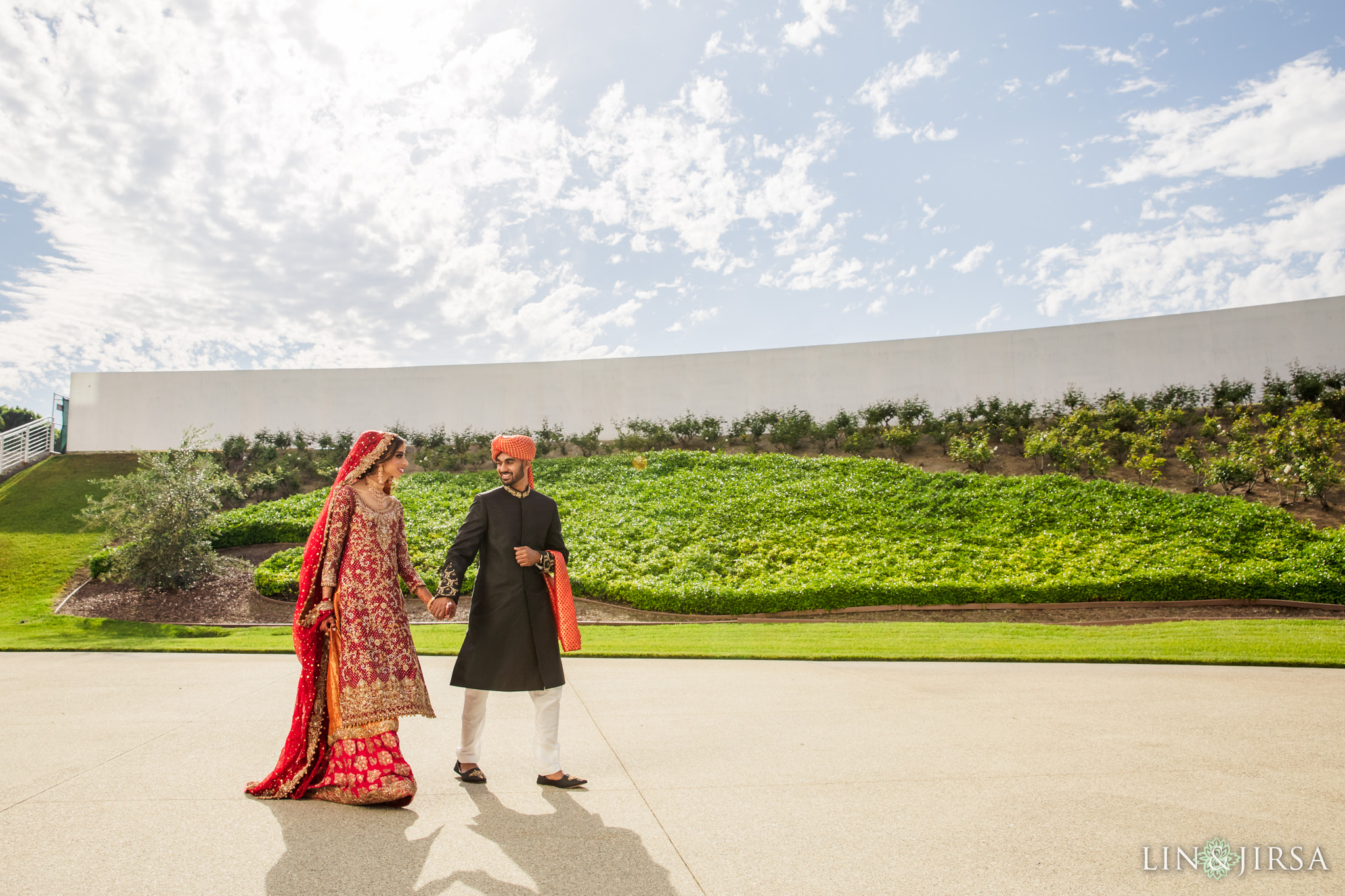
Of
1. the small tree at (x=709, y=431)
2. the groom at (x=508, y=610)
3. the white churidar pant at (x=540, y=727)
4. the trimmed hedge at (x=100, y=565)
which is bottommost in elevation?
the trimmed hedge at (x=100, y=565)

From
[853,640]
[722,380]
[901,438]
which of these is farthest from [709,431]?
[853,640]

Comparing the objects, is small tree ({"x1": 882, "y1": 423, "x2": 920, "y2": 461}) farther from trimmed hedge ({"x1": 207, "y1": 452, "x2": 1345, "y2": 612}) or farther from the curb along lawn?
the curb along lawn

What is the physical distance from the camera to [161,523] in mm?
13062

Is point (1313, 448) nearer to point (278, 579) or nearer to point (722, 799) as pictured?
point (722, 799)

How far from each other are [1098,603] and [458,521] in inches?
493

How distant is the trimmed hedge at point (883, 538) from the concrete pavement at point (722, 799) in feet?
19.1

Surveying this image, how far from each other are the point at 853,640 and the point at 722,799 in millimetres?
6549

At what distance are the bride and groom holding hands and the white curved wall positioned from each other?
63.7 feet

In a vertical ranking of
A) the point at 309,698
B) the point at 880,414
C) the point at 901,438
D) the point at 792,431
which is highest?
the point at 880,414

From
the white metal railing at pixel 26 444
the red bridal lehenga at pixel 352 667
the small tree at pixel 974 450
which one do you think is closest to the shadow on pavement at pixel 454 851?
the red bridal lehenga at pixel 352 667

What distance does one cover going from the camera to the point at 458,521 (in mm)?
16125

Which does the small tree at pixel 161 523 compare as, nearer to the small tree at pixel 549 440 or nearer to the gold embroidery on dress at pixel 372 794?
the small tree at pixel 549 440

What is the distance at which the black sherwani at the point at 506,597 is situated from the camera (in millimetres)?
3900

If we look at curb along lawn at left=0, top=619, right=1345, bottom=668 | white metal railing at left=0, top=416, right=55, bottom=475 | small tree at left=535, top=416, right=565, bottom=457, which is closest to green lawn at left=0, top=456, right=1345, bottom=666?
curb along lawn at left=0, top=619, right=1345, bottom=668
